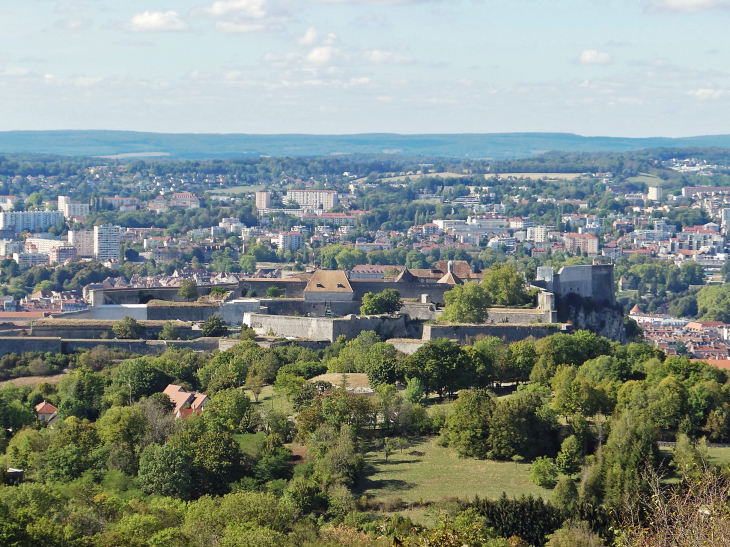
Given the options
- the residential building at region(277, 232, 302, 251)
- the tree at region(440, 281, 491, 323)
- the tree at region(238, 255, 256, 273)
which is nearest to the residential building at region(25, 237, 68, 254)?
the residential building at region(277, 232, 302, 251)

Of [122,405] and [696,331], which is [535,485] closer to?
[122,405]

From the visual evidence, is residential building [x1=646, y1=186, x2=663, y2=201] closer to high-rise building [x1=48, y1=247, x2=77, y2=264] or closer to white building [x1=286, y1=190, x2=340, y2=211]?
white building [x1=286, y1=190, x2=340, y2=211]

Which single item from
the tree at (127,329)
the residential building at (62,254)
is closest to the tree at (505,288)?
the tree at (127,329)

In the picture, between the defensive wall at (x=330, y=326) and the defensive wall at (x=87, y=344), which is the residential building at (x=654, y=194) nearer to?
the defensive wall at (x=330, y=326)

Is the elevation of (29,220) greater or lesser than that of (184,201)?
greater

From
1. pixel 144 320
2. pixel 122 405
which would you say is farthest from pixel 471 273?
pixel 122 405

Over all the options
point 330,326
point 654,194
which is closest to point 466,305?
point 330,326

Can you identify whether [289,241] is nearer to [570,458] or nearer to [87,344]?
[87,344]
